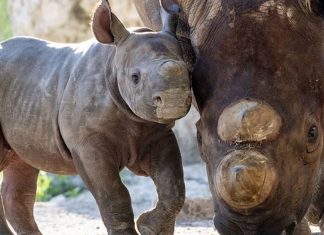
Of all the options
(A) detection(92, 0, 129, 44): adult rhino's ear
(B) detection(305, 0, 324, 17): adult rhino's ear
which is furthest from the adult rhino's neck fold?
(B) detection(305, 0, 324, 17): adult rhino's ear

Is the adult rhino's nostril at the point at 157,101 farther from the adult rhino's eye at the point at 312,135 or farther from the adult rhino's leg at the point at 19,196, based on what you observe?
the adult rhino's leg at the point at 19,196

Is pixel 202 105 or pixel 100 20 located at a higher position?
pixel 100 20

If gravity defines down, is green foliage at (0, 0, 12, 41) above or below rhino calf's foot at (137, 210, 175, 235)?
below

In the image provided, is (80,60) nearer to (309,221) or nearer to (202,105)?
(202,105)

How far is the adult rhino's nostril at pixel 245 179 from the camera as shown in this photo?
458 centimetres

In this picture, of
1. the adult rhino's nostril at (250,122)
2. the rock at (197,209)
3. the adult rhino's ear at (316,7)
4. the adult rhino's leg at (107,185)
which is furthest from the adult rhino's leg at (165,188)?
the rock at (197,209)

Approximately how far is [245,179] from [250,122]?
0.85 ft

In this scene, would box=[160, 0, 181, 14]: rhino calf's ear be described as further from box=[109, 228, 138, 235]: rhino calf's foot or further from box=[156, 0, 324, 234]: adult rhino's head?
box=[109, 228, 138, 235]: rhino calf's foot

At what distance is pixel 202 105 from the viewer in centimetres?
513

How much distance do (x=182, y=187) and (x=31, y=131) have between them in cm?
95

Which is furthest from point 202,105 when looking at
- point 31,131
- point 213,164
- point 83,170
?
point 31,131

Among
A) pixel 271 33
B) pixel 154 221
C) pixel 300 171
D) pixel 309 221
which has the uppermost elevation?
pixel 271 33

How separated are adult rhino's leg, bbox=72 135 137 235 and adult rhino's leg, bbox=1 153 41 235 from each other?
4.48 feet

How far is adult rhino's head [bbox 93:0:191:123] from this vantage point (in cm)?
475
